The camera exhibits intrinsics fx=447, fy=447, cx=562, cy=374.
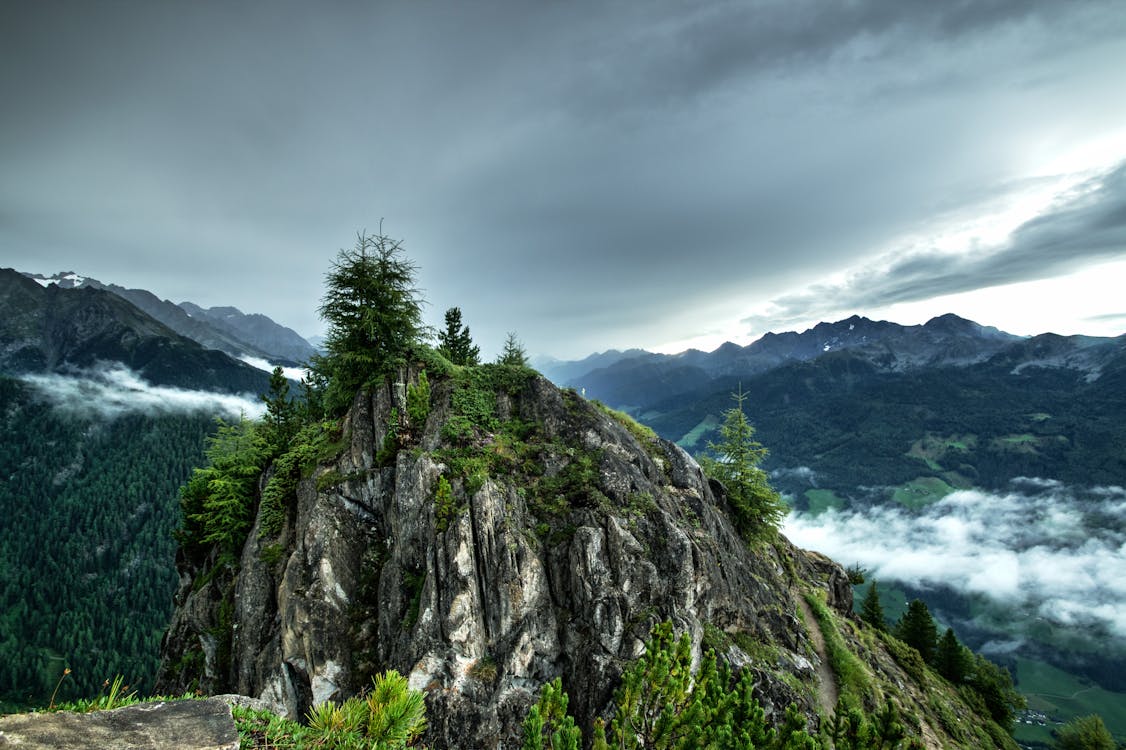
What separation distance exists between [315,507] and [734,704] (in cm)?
2217

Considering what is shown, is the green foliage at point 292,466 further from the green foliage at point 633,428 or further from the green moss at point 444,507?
the green foliage at point 633,428

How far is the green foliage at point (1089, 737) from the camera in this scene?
5128cm

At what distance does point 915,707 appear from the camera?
34.0 m

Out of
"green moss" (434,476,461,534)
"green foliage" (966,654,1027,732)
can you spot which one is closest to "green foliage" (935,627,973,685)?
"green foliage" (966,654,1027,732)

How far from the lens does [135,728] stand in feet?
16.8

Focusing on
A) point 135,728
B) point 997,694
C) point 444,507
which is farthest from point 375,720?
point 997,694

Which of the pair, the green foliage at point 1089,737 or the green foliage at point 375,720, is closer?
the green foliage at point 375,720

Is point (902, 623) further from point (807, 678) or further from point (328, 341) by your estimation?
point (328, 341)

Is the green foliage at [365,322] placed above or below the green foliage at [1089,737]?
above

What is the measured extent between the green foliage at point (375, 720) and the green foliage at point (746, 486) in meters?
34.8

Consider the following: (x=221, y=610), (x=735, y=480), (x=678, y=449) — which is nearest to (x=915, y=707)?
(x=735, y=480)

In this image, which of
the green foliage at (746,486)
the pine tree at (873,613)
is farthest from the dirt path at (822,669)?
the pine tree at (873,613)

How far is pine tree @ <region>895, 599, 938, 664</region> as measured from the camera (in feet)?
176

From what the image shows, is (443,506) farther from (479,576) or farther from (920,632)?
(920,632)
